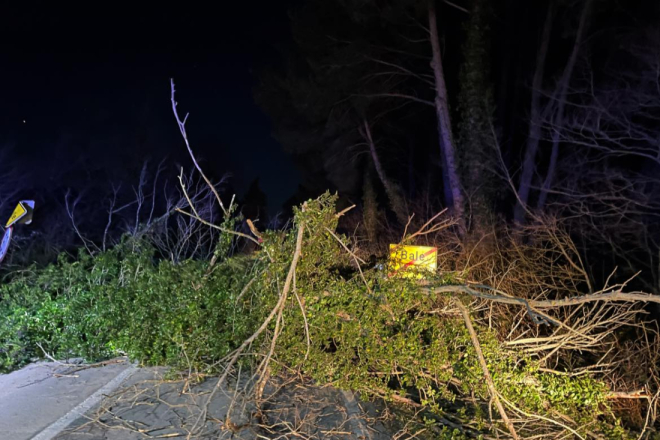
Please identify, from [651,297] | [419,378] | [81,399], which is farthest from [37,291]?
[651,297]

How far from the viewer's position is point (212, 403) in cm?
484

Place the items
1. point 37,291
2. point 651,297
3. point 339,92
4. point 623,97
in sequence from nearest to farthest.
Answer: point 651,297, point 37,291, point 623,97, point 339,92

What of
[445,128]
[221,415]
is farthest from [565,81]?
[221,415]

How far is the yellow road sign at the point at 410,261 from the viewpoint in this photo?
5027 mm

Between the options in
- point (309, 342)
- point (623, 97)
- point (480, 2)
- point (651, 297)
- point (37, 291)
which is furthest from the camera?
point (480, 2)

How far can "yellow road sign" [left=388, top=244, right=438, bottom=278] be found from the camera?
5.03 m

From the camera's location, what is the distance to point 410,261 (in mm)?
5340

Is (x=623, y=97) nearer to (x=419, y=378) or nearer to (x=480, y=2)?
(x=480, y=2)

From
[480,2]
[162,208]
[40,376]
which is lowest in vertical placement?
[162,208]

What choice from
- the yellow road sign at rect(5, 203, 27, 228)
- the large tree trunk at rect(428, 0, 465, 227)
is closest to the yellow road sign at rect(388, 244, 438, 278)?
the yellow road sign at rect(5, 203, 27, 228)

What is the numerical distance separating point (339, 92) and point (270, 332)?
442 inches

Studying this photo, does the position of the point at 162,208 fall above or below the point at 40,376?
below

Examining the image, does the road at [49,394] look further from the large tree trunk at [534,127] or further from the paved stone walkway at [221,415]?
the large tree trunk at [534,127]

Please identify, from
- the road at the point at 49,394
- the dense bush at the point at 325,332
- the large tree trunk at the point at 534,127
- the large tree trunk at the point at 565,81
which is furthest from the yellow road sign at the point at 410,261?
the large tree trunk at the point at 534,127
